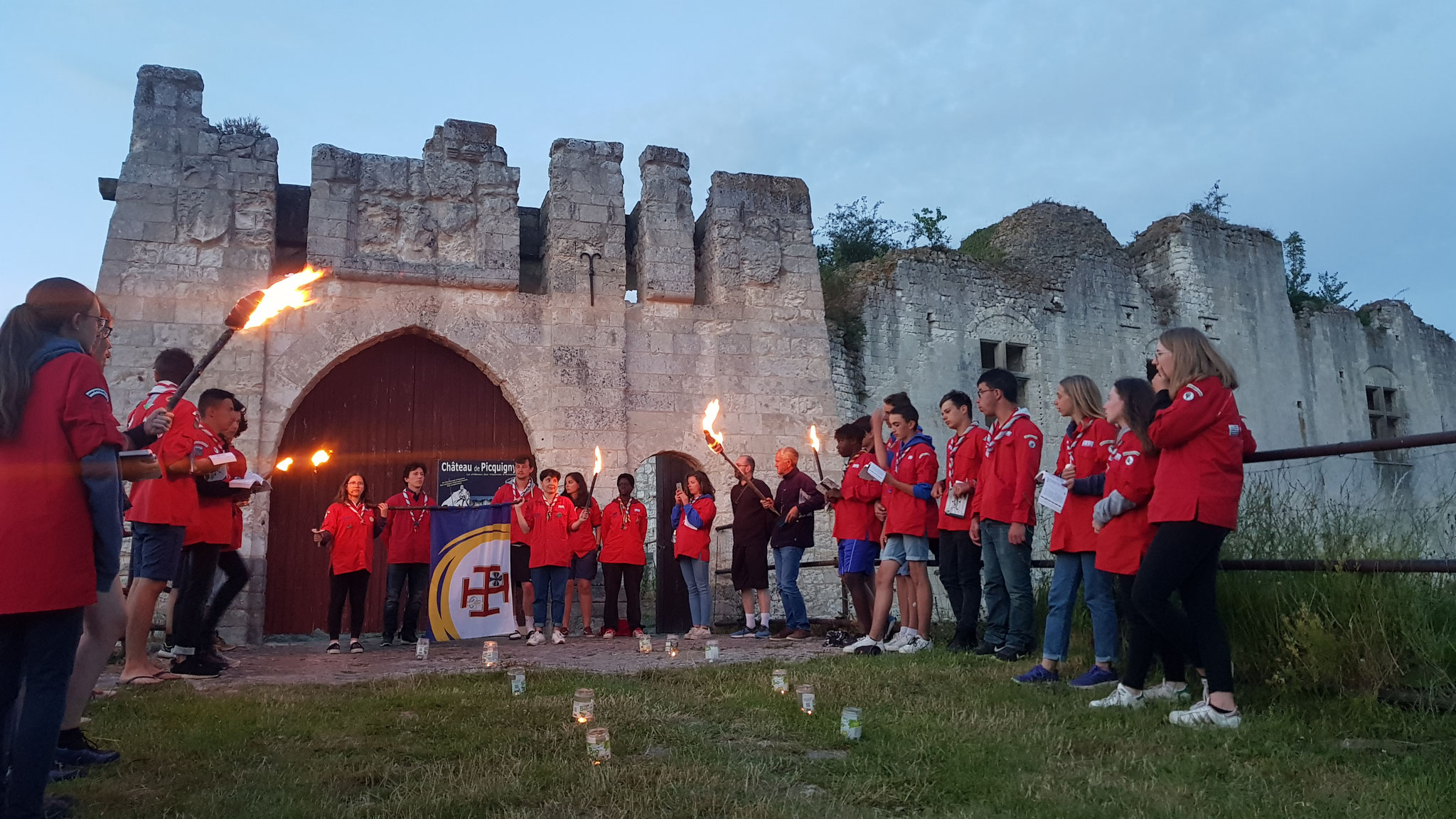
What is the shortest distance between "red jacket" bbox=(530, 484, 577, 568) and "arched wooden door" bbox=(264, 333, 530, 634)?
2225 mm

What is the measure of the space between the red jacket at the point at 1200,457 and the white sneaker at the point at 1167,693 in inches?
35.3

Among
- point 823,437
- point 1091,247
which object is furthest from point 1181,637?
point 1091,247

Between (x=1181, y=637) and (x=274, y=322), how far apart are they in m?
9.33

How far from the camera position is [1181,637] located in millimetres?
4395

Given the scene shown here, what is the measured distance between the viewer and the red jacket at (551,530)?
9367mm

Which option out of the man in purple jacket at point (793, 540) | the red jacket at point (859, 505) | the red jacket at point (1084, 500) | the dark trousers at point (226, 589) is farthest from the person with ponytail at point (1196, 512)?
the dark trousers at point (226, 589)

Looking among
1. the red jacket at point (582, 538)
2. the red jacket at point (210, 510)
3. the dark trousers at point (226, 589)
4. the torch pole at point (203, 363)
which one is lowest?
the dark trousers at point (226, 589)

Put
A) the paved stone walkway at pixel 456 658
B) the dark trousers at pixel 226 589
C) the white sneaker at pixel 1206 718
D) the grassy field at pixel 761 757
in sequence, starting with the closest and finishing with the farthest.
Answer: the grassy field at pixel 761 757 → the white sneaker at pixel 1206 718 → the paved stone walkway at pixel 456 658 → the dark trousers at pixel 226 589

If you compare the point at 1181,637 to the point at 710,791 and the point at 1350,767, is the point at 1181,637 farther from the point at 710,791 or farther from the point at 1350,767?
the point at 710,791

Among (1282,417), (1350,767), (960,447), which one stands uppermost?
(1282,417)

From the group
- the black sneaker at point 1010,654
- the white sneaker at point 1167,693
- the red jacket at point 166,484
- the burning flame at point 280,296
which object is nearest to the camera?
the white sneaker at point 1167,693

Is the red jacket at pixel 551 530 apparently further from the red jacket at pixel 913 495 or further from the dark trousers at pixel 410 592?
the red jacket at pixel 913 495

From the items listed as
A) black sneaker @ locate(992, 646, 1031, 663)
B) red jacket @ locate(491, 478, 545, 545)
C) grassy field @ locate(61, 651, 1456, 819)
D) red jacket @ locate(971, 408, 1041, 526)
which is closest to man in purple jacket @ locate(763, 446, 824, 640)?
red jacket @ locate(491, 478, 545, 545)

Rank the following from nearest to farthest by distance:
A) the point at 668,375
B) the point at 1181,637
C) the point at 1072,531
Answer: the point at 1181,637 → the point at 1072,531 → the point at 668,375
